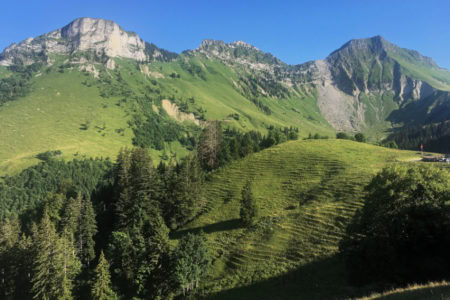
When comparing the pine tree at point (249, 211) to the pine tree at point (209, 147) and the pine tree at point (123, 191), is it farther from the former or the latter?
the pine tree at point (209, 147)

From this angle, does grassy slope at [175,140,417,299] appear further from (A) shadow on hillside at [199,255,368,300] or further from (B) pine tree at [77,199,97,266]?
(B) pine tree at [77,199,97,266]

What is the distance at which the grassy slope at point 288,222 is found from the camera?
37.5 metres

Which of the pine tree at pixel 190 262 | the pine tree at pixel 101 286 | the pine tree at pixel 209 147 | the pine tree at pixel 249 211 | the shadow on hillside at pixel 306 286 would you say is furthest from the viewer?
the pine tree at pixel 209 147

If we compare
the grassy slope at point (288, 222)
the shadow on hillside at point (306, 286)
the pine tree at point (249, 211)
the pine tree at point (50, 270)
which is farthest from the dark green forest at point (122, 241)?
the pine tree at point (249, 211)

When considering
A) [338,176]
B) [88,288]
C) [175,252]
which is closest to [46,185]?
[88,288]

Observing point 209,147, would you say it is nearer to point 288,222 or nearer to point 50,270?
point 288,222

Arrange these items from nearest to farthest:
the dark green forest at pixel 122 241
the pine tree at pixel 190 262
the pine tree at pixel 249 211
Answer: the pine tree at pixel 190 262, the dark green forest at pixel 122 241, the pine tree at pixel 249 211

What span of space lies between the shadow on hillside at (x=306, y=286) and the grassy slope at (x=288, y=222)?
129 millimetres

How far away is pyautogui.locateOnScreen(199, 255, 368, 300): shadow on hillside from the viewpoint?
31616 mm

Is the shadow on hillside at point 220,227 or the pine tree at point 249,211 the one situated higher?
the pine tree at point 249,211

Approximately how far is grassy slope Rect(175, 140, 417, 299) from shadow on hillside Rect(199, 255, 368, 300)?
129mm

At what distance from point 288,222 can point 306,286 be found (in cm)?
1957

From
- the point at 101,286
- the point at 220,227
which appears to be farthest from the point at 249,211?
the point at 101,286

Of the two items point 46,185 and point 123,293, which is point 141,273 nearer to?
point 123,293
